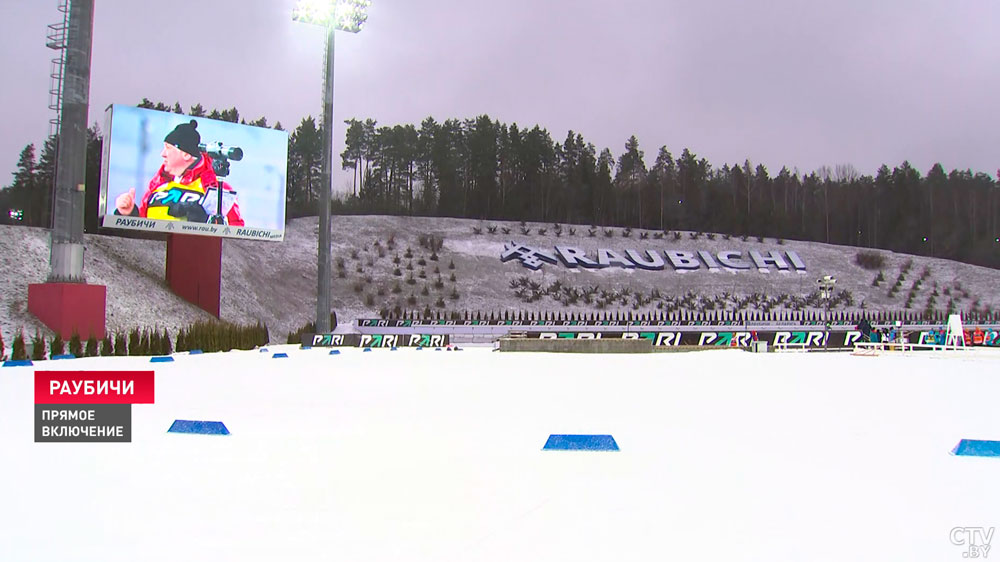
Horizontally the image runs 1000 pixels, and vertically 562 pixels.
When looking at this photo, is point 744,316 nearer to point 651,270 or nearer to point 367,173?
point 651,270

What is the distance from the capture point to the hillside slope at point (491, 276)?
4194 centimetres

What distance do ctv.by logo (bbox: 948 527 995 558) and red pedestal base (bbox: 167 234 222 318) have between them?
33.2 m

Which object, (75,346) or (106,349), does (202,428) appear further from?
(106,349)

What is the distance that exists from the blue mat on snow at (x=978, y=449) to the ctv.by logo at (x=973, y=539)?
227 cm

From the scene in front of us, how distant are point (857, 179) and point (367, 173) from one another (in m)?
77.4

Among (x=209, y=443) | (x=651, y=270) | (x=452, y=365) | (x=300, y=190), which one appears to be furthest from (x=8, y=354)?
(x=300, y=190)

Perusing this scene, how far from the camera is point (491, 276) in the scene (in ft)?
183

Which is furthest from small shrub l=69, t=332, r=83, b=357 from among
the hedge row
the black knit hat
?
the black knit hat

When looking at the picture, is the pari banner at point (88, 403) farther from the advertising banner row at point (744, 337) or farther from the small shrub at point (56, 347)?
the advertising banner row at point (744, 337)

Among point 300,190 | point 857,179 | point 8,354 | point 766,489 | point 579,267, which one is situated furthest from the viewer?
point 857,179

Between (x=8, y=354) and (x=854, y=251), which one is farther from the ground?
(x=854, y=251)

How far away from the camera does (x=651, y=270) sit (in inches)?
2414

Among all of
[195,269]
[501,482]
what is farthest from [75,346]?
[501,482]

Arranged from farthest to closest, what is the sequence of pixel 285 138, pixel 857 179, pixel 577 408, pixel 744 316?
pixel 857 179 < pixel 744 316 < pixel 285 138 < pixel 577 408
